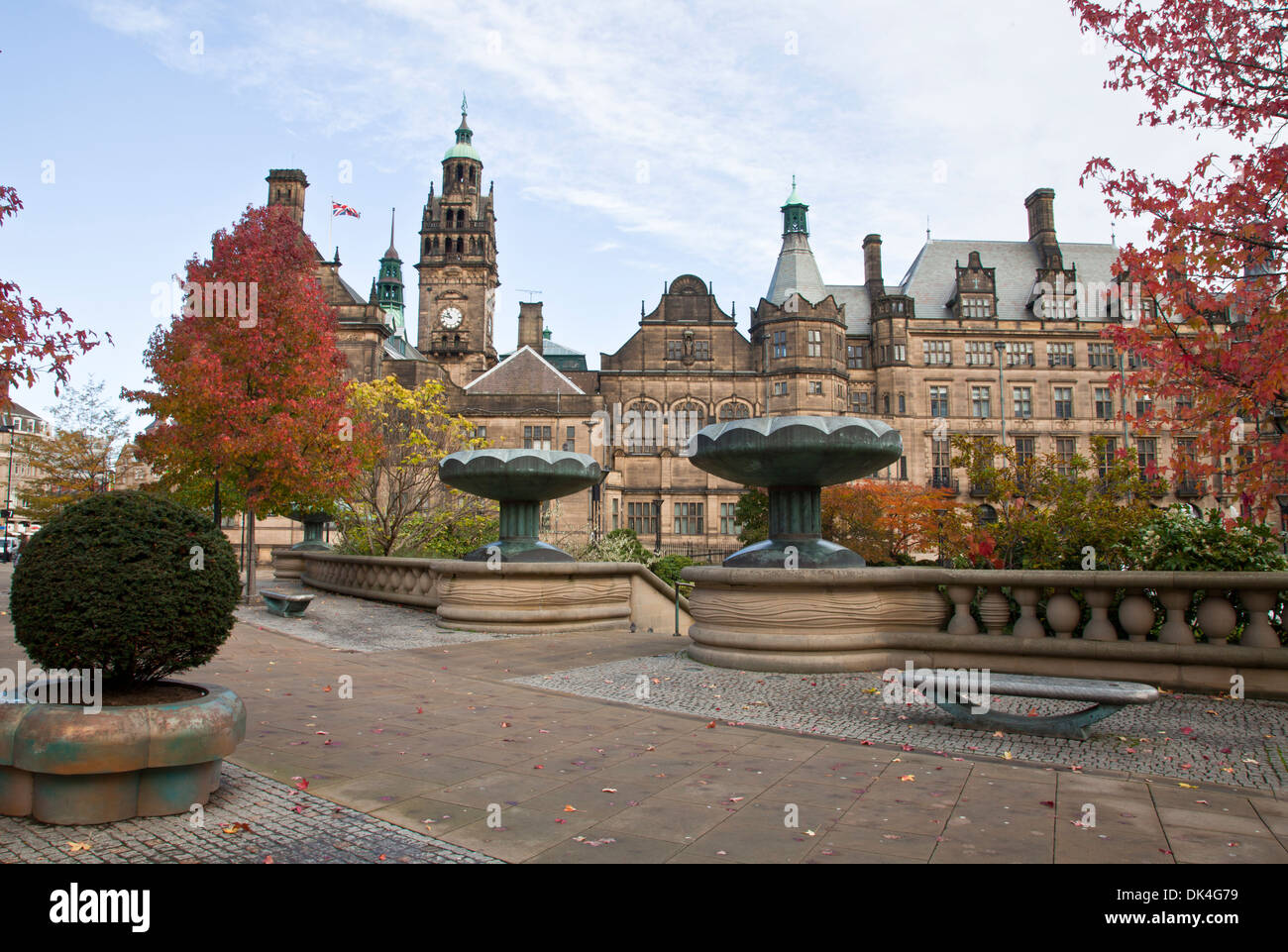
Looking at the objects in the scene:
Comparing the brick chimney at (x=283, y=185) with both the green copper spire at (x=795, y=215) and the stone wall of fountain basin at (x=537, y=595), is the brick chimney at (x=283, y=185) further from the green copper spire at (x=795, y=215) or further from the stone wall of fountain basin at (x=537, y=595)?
the stone wall of fountain basin at (x=537, y=595)

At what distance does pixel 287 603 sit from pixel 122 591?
11087mm

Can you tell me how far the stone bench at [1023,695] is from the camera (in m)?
5.82

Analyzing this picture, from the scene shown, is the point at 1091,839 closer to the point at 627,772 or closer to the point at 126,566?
the point at 627,772

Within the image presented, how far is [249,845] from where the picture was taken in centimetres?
387

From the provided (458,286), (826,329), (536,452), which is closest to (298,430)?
(536,452)

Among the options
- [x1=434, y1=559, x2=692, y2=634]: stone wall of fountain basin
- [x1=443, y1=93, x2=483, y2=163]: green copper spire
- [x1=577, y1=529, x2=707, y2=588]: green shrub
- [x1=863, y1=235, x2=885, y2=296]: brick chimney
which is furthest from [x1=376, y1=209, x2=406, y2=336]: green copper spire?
[x1=434, y1=559, x2=692, y2=634]: stone wall of fountain basin

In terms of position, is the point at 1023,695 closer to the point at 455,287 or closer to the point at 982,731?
the point at 982,731

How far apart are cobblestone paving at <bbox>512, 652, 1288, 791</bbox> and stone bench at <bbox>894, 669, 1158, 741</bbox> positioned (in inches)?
4.3

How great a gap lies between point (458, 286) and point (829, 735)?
2434 inches

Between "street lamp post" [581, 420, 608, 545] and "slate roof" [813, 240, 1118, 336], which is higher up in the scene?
"slate roof" [813, 240, 1118, 336]

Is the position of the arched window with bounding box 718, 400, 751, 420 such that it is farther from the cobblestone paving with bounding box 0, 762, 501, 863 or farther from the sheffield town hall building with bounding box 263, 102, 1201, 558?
the cobblestone paving with bounding box 0, 762, 501, 863

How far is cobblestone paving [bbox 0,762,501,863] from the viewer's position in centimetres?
372

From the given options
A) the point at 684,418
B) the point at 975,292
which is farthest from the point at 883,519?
the point at 975,292

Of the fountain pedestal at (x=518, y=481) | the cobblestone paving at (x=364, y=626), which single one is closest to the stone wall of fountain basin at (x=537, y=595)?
the cobblestone paving at (x=364, y=626)
